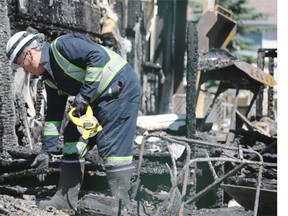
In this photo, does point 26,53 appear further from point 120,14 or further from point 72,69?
point 120,14

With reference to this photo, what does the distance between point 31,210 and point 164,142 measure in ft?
8.86

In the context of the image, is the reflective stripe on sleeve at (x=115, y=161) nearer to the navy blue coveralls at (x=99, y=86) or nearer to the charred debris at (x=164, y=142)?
the navy blue coveralls at (x=99, y=86)

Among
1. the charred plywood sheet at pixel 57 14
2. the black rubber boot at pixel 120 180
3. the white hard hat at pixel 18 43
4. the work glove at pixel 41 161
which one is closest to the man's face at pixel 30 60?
the white hard hat at pixel 18 43

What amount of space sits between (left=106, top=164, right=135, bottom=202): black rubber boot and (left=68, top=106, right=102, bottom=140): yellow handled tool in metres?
0.49

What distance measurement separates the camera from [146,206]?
5.21m

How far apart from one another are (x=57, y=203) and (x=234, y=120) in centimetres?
506

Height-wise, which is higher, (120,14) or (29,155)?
(120,14)

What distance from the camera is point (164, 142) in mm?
7441

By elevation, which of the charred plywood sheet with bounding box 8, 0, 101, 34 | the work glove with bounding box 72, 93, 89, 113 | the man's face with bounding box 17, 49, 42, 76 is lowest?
the work glove with bounding box 72, 93, 89, 113

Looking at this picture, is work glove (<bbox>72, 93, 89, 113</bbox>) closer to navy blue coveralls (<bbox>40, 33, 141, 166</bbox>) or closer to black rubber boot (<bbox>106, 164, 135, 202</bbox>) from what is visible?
navy blue coveralls (<bbox>40, 33, 141, 166</bbox>)

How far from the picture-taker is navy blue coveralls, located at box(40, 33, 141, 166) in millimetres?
4918

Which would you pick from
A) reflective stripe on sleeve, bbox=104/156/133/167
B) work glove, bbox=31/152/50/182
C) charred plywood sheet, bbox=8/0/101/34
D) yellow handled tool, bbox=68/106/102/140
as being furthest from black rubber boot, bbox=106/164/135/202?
charred plywood sheet, bbox=8/0/101/34
